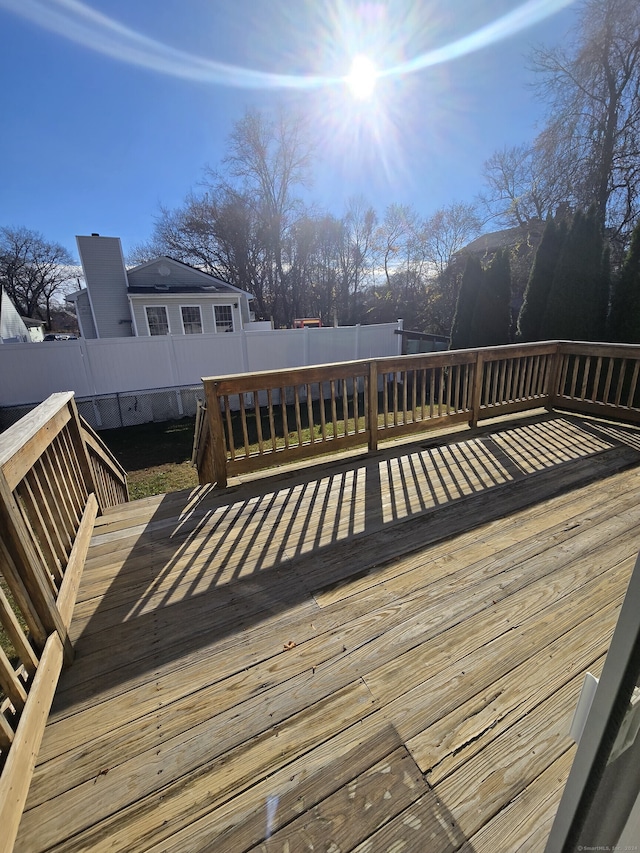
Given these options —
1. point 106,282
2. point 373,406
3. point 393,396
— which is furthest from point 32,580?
point 106,282

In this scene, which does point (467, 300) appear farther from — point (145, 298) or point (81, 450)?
point (145, 298)

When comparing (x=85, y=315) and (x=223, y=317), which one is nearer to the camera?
(x=85, y=315)

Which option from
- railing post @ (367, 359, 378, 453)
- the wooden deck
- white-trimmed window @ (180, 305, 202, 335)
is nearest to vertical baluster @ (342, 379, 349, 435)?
railing post @ (367, 359, 378, 453)

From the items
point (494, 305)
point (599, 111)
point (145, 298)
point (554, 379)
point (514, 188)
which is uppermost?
point (599, 111)

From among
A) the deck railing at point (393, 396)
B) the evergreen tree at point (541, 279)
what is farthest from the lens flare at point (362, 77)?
the deck railing at point (393, 396)

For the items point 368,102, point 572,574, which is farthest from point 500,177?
point 572,574

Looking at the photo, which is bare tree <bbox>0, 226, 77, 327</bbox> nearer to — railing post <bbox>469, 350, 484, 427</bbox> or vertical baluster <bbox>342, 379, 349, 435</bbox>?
vertical baluster <bbox>342, 379, 349, 435</bbox>

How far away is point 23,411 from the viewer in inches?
320

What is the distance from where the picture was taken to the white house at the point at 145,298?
511 inches

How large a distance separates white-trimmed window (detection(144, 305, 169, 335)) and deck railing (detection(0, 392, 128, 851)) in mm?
12528

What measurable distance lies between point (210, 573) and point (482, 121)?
545 inches

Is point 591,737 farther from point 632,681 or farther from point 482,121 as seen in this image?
point 482,121

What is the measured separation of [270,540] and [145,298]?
13.2 meters

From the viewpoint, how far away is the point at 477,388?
14.1 ft
